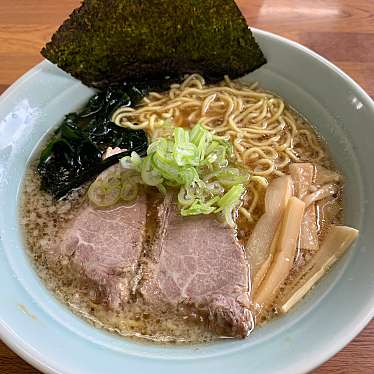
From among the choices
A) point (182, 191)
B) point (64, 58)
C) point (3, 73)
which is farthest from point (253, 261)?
point (3, 73)

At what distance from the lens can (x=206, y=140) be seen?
7.08 ft

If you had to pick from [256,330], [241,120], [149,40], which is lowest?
[256,330]

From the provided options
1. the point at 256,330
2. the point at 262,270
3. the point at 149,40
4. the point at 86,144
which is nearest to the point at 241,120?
the point at 149,40

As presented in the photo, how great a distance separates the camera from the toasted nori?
7.70 ft

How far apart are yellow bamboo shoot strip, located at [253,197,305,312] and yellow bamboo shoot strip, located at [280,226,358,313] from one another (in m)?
0.05

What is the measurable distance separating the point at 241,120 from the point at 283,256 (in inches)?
31.3

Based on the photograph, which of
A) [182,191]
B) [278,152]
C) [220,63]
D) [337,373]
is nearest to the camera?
[337,373]

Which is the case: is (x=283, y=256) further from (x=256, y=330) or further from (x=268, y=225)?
(x=256, y=330)

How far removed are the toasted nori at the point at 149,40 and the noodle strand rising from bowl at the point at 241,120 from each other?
0.37ft

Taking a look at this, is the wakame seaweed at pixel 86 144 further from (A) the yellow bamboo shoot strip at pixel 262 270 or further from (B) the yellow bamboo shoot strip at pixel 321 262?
(B) the yellow bamboo shoot strip at pixel 321 262

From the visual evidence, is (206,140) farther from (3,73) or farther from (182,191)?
(3,73)

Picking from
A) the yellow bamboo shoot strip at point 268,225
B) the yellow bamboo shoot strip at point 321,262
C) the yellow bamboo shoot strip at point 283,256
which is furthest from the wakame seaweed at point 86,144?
the yellow bamboo shoot strip at point 321,262

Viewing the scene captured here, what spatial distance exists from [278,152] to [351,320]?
35.7 inches

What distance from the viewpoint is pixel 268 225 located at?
2.02 metres
